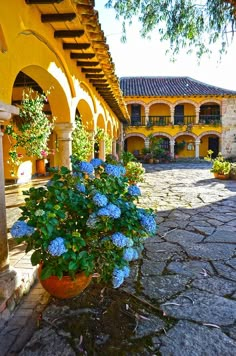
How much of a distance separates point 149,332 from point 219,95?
84.9ft

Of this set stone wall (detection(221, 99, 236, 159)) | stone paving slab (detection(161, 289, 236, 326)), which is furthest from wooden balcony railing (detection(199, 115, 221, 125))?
stone paving slab (detection(161, 289, 236, 326))

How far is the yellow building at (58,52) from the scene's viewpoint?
270 centimetres

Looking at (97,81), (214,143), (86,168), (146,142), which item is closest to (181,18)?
(97,81)

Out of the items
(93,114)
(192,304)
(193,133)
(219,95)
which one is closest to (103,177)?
(192,304)

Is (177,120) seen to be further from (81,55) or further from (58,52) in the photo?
(58,52)

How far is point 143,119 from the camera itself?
85.4 feet

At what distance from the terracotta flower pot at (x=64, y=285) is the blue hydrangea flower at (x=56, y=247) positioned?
455mm

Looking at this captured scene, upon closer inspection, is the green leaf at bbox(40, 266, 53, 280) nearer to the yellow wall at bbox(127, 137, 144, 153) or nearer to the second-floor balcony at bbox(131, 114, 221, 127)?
the second-floor balcony at bbox(131, 114, 221, 127)

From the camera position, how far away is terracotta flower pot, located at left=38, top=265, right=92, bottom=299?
2602 mm

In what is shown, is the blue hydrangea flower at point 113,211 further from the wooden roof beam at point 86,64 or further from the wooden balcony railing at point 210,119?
the wooden balcony railing at point 210,119

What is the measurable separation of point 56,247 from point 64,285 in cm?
57

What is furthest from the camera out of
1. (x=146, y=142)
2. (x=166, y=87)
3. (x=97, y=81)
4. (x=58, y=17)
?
(x=166, y=87)

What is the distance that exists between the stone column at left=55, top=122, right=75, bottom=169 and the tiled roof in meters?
20.9

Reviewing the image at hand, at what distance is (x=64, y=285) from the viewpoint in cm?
261
